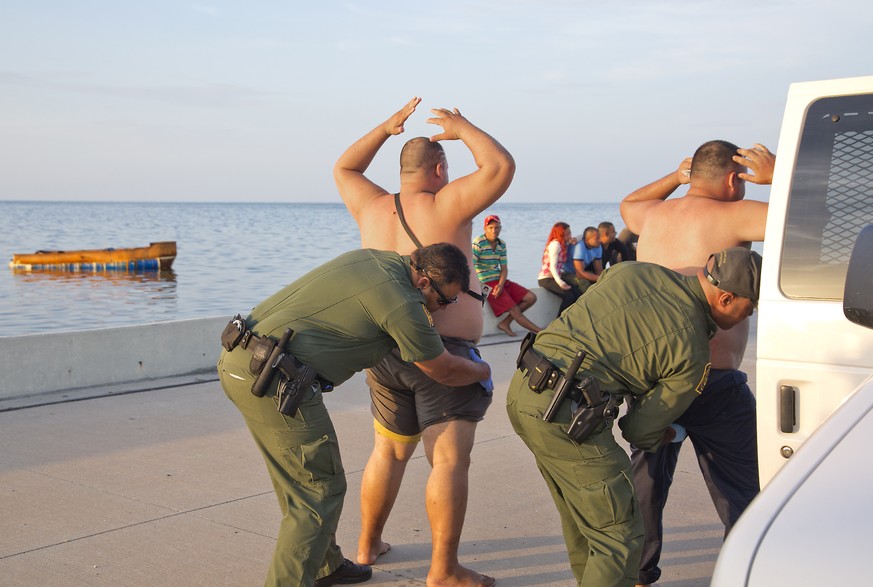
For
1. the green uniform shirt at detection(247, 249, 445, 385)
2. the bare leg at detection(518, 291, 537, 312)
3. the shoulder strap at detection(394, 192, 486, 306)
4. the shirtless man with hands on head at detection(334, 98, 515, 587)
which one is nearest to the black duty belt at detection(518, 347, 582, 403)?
the green uniform shirt at detection(247, 249, 445, 385)

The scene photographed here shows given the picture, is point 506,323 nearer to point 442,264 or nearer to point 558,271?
point 558,271

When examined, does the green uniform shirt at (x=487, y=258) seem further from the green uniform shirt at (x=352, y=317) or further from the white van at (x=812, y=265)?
the white van at (x=812, y=265)

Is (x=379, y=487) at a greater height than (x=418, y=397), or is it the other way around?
(x=418, y=397)

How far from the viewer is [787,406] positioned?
330 cm

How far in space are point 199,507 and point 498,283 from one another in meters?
7.13

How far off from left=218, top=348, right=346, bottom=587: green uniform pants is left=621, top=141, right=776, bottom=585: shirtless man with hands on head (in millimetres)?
1307

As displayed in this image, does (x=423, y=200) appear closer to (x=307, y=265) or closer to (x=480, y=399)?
(x=480, y=399)

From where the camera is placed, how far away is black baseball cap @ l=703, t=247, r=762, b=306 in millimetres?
3252

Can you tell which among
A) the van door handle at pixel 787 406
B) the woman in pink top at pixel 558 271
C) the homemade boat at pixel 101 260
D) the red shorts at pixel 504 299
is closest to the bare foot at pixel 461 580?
the van door handle at pixel 787 406

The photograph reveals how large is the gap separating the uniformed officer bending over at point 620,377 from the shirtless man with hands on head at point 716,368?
2.48ft

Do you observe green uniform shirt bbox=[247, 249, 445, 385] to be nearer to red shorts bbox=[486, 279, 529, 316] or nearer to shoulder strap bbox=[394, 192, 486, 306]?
shoulder strap bbox=[394, 192, 486, 306]

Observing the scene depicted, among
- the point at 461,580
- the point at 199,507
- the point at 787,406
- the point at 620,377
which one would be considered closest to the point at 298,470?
the point at 461,580

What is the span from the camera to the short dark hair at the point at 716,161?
4.29 m

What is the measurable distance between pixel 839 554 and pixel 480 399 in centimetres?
266
